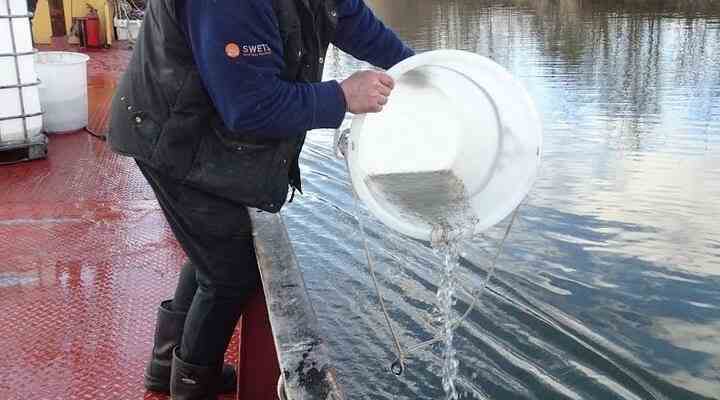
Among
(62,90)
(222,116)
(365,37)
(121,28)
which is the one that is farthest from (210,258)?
(121,28)

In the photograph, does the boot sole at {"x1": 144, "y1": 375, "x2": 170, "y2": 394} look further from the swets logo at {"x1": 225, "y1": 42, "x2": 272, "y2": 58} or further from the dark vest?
the swets logo at {"x1": 225, "y1": 42, "x2": 272, "y2": 58}

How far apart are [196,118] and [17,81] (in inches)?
119

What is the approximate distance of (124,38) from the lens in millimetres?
9531

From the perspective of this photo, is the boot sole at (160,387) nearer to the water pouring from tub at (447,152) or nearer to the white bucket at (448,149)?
the water pouring from tub at (447,152)

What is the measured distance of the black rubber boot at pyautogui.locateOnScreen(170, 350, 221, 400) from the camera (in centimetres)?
195

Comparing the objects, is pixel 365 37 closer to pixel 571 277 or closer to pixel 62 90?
pixel 571 277

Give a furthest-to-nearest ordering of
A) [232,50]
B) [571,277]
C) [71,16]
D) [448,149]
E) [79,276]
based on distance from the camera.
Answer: [71,16] < [571,277] < [79,276] < [448,149] < [232,50]

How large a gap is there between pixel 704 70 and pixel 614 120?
10.4 ft

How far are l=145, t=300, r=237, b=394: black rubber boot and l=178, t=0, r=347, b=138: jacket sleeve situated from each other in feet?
2.48

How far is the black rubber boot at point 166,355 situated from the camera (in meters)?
2.09

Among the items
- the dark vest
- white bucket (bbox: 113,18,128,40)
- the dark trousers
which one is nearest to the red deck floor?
the dark trousers

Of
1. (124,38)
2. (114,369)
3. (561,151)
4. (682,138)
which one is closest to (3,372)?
(114,369)

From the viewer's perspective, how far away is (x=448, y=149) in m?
2.12

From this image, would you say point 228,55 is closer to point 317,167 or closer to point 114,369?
point 114,369
